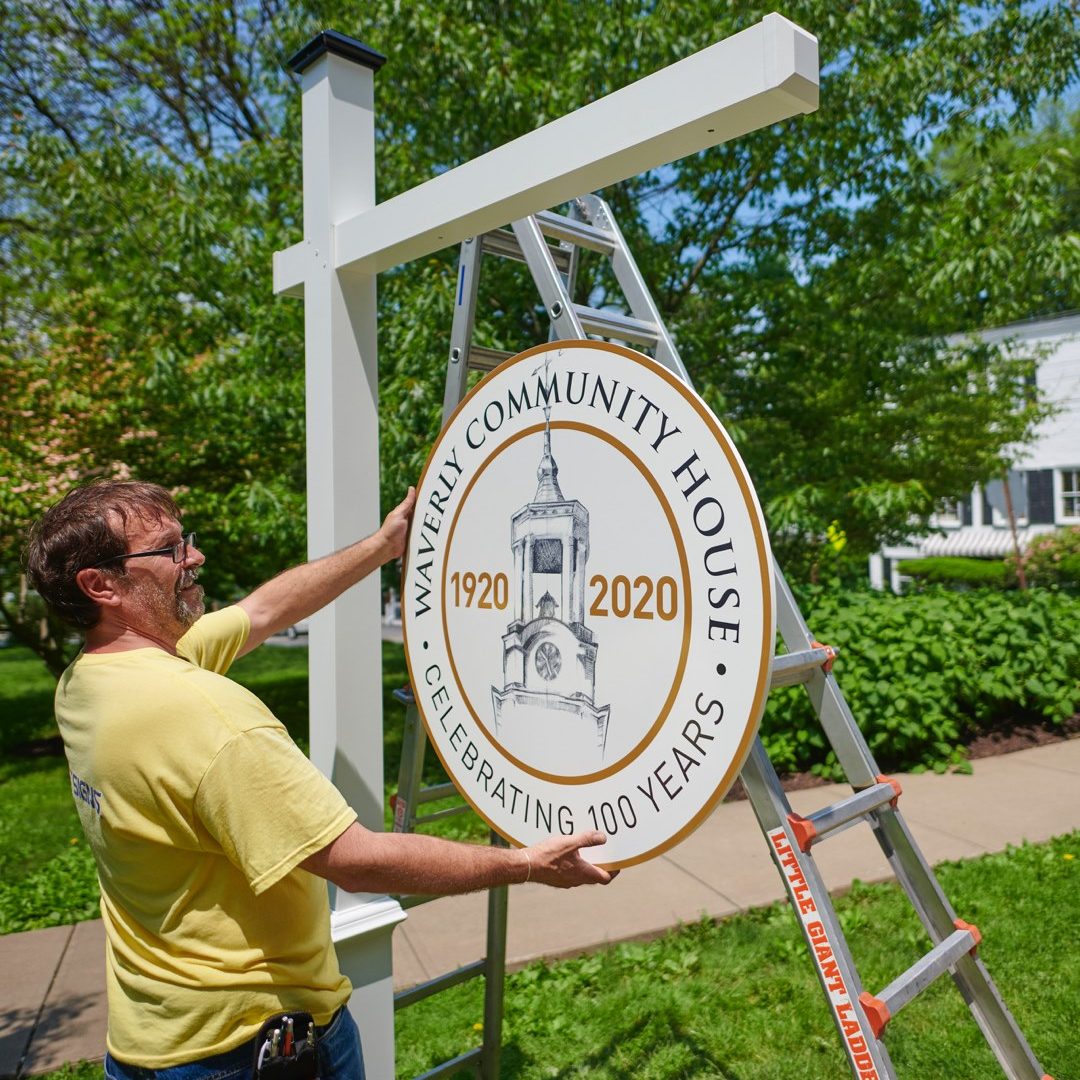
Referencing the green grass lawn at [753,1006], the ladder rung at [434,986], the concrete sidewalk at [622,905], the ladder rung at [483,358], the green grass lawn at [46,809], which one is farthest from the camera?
the green grass lawn at [46,809]

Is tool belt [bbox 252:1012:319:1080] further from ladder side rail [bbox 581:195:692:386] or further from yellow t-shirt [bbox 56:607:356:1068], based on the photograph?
ladder side rail [bbox 581:195:692:386]

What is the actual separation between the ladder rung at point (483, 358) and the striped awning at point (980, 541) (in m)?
22.0

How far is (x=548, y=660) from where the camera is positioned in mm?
1843

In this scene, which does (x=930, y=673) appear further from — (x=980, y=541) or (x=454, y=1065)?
(x=980, y=541)

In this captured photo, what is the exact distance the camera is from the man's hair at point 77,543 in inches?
67.1

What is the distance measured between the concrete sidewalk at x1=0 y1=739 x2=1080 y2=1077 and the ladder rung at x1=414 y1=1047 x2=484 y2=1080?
1.05m

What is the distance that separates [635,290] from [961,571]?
20.4 metres

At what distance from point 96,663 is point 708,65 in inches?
55.2

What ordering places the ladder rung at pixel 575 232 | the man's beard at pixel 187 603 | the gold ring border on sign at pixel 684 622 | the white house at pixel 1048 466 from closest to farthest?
the gold ring border on sign at pixel 684 622 < the man's beard at pixel 187 603 < the ladder rung at pixel 575 232 < the white house at pixel 1048 466

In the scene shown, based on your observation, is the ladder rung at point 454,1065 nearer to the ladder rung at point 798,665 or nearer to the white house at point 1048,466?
the ladder rung at point 798,665

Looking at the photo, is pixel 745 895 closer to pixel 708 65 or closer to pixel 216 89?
pixel 708 65

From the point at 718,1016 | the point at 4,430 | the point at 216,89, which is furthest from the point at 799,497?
the point at 216,89

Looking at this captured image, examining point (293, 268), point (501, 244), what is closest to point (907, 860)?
point (501, 244)

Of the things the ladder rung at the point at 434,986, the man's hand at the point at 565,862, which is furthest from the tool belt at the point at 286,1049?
the ladder rung at the point at 434,986
